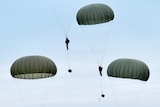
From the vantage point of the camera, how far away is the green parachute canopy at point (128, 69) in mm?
87562

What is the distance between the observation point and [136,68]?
8781 cm

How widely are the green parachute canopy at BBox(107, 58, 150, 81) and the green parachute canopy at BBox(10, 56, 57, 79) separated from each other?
7235 millimetres

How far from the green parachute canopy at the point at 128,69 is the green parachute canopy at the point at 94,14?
5.39m

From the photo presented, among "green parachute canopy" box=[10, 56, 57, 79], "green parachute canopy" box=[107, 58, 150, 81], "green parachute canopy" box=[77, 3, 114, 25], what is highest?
"green parachute canopy" box=[77, 3, 114, 25]

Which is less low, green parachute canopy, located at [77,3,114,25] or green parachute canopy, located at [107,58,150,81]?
green parachute canopy, located at [77,3,114,25]

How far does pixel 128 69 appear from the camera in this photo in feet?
287

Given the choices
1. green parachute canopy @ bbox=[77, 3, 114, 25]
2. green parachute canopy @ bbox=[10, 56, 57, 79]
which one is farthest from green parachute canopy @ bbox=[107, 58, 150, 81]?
green parachute canopy @ bbox=[10, 56, 57, 79]

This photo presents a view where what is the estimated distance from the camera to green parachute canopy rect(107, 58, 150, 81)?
87562 mm

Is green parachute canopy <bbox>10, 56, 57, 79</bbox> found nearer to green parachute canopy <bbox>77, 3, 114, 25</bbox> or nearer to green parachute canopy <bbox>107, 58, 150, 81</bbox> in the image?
green parachute canopy <bbox>77, 3, 114, 25</bbox>

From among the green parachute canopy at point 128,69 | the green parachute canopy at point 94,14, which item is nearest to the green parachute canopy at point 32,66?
the green parachute canopy at point 94,14

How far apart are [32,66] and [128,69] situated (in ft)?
37.4

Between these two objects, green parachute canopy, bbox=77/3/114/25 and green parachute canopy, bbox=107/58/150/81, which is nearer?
green parachute canopy, bbox=107/58/150/81

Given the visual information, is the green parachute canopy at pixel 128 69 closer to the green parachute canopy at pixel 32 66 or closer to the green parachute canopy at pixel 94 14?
the green parachute canopy at pixel 94 14

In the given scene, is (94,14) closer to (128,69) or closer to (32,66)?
(128,69)
